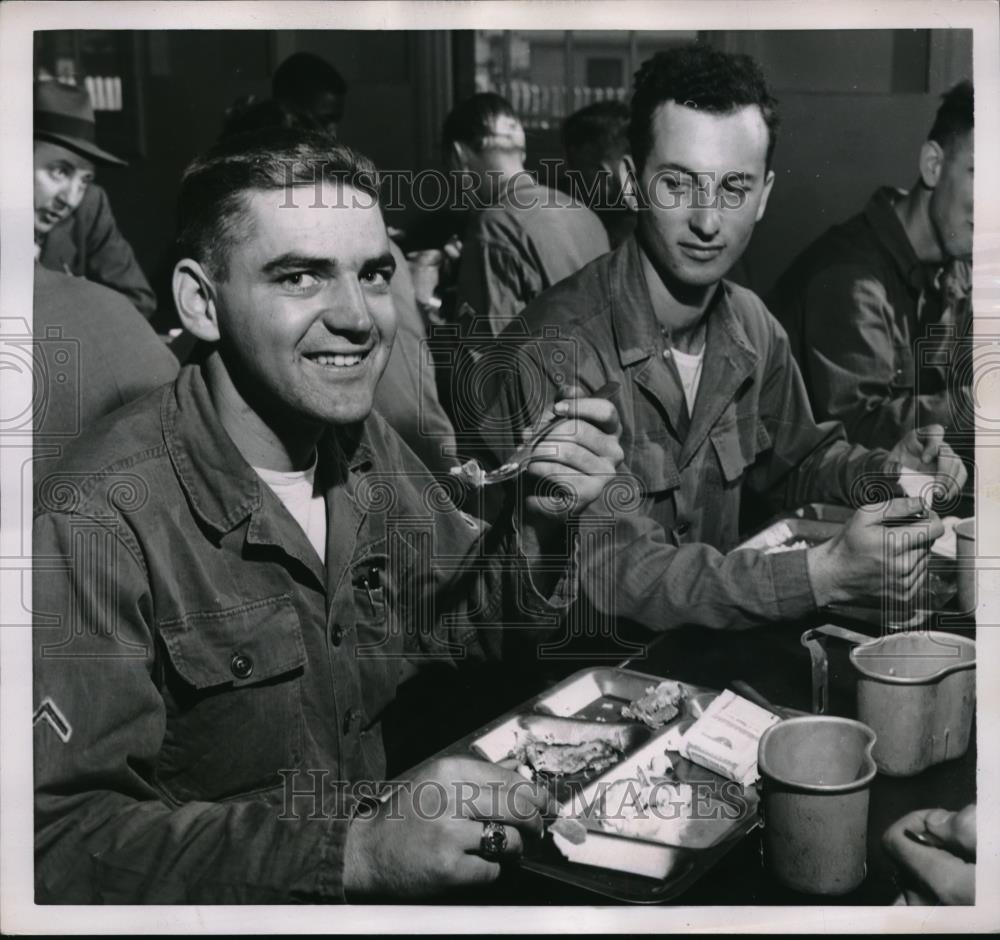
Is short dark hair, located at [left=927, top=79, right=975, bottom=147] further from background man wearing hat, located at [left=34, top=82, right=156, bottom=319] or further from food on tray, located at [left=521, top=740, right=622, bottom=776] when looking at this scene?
background man wearing hat, located at [left=34, top=82, right=156, bottom=319]

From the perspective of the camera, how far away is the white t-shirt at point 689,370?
7.20 feet

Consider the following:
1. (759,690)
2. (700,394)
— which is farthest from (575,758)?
(700,394)

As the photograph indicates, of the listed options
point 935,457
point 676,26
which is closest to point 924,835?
point 935,457

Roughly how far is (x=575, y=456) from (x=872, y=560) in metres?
0.62

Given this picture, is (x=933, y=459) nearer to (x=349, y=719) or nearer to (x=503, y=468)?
(x=503, y=468)

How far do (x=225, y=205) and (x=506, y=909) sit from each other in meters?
1.41

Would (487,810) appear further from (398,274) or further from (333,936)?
(398,274)

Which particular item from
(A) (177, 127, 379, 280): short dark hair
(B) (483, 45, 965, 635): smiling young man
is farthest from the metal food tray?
(A) (177, 127, 379, 280): short dark hair

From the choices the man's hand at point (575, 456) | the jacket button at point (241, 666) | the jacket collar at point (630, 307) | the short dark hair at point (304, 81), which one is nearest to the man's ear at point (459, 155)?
the short dark hair at point (304, 81)

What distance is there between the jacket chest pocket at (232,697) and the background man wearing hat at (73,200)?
60 cm

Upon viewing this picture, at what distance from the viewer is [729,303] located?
2.18m

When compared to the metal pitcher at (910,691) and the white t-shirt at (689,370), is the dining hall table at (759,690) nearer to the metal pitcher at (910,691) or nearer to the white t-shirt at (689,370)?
the metal pitcher at (910,691)

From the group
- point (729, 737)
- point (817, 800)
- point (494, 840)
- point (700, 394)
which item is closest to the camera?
point (817, 800)

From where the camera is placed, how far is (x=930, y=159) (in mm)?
2145
